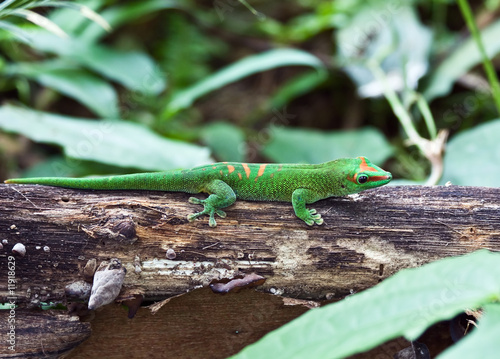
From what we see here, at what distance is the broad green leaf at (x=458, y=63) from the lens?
21.1ft

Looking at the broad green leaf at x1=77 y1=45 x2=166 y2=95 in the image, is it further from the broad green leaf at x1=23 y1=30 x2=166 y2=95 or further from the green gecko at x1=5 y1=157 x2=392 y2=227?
the green gecko at x1=5 y1=157 x2=392 y2=227

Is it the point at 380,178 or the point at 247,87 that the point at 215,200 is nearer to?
the point at 380,178

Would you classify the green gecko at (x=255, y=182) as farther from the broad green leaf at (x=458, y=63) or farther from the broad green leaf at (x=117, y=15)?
the broad green leaf at (x=117, y=15)

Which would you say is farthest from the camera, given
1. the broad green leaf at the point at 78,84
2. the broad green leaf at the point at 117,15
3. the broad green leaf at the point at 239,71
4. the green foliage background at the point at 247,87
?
the broad green leaf at the point at 117,15

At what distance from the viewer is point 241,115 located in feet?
31.3

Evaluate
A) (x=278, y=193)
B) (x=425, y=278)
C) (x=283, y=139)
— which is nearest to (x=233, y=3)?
(x=283, y=139)

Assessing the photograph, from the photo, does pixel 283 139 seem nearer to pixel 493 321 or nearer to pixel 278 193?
pixel 278 193

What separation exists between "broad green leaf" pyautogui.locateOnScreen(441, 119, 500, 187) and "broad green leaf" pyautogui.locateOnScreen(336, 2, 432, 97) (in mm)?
1838

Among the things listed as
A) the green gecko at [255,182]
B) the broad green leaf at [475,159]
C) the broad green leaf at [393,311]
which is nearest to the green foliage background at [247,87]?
the broad green leaf at [475,159]

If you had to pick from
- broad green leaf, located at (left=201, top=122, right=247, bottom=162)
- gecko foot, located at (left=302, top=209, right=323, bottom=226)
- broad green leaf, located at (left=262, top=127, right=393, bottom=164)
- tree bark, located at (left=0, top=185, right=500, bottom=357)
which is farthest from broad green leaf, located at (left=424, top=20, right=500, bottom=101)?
gecko foot, located at (left=302, top=209, right=323, bottom=226)

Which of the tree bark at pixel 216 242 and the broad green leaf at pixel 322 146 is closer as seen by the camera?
the tree bark at pixel 216 242

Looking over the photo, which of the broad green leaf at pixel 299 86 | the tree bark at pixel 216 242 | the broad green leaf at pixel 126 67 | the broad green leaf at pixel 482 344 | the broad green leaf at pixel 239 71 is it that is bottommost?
the broad green leaf at pixel 482 344

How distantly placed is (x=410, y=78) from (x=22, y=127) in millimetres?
5282

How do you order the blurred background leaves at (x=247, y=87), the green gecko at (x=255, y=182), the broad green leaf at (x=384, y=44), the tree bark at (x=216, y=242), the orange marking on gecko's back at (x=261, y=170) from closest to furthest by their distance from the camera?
the tree bark at (x=216, y=242) < the green gecko at (x=255, y=182) < the orange marking on gecko's back at (x=261, y=170) < the blurred background leaves at (x=247, y=87) < the broad green leaf at (x=384, y=44)
